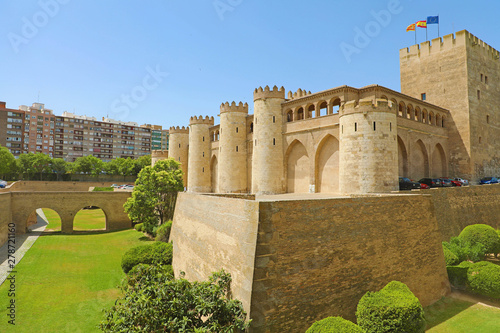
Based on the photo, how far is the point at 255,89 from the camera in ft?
99.4

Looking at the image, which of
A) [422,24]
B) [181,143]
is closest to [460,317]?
[422,24]

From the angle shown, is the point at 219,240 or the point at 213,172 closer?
the point at 219,240

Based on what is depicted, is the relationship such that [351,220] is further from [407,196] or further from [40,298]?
[40,298]

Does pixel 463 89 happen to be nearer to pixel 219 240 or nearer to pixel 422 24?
pixel 422 24

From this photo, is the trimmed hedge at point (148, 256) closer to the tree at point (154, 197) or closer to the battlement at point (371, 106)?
the tree at point (154, 197)

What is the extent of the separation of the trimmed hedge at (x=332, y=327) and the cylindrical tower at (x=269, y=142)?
1897 centimetres

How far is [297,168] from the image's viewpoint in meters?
29.6

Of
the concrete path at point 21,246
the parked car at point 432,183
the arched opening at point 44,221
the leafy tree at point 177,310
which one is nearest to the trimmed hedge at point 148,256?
the concrete path at point 21,246

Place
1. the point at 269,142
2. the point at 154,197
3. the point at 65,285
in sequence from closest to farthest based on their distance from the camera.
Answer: the point at 65,285, the point at 269,142, the point at 154,197

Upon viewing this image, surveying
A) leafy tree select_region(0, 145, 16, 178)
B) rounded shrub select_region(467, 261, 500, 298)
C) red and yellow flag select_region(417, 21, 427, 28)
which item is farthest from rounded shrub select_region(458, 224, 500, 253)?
leafy tree select_region(0, 145, 16, 178)

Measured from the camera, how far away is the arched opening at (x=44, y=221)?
117ft

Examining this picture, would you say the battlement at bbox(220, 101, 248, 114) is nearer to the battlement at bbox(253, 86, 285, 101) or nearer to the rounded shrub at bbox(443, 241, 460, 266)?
the battlement at bbox(253, 86, 285, 101)

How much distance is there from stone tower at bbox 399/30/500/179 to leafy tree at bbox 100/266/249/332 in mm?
33504

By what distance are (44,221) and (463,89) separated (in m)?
52.5
